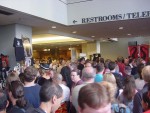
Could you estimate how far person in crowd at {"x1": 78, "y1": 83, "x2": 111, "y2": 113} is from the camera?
1423 millimetres

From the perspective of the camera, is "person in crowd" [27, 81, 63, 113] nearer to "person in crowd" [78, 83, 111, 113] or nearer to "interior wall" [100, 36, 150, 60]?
"person in crowd" [78, 83, 111, 113]

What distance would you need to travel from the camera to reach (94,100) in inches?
56.2

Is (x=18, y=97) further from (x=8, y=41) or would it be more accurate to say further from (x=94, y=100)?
(x=8, y=41)

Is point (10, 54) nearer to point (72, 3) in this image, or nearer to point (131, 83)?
point (72, 3)

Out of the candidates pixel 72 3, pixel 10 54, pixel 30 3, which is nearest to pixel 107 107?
pixel 30 3

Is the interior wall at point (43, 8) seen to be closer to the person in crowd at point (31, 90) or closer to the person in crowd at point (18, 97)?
the person in crowd at point (31, 90)

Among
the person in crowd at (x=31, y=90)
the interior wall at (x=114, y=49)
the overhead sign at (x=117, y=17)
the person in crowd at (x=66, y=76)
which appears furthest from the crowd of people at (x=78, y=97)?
the interior wall at (x=114, y=49)

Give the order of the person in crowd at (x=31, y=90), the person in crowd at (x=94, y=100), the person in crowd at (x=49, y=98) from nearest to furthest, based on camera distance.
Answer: the person in crowd at (x=94, y=100)
the person in crowd at (x=49, y=98)
the person in crowd at (x=31, y=90)

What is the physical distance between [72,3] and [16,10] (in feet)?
13.0

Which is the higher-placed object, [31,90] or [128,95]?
[31,90]

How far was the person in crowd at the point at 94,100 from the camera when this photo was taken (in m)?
1.42

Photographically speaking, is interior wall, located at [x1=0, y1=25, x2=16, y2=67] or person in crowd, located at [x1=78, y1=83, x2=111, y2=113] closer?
person in crowd, located at [x1=78, y1=83, x2=111, y2=113]

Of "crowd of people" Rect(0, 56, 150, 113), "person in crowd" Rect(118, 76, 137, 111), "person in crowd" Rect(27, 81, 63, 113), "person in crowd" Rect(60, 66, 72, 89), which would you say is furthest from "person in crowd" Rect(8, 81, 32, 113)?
"person in crowd" Rect(60, 66, 72, 89)

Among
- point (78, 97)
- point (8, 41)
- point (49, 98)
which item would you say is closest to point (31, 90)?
point (49, 98)
